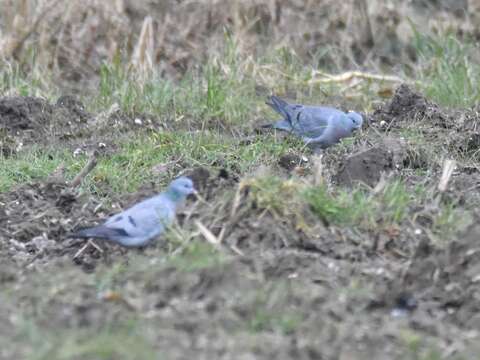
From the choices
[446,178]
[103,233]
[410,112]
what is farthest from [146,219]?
[410,112]

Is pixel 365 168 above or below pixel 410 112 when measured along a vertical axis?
Result: above

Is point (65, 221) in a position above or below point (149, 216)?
below

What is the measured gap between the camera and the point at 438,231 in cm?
552

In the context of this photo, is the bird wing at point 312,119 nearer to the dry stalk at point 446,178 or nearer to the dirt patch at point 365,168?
the dirt patch at point 365,168

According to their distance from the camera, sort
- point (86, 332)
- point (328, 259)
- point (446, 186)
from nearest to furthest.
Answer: point (86, 332) → point (328, 259) → point (446, 186)

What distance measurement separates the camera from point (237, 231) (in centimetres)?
539

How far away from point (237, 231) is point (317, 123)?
2.31 metres

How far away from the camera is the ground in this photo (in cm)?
436

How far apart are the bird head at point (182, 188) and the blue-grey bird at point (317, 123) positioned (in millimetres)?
2045

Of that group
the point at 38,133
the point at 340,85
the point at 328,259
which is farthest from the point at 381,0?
the point at 328,259

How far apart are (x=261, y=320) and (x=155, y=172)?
2872 mm

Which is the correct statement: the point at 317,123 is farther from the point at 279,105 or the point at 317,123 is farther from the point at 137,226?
the point at 137,226

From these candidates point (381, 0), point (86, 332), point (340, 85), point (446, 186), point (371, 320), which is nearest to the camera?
point (86, 332)

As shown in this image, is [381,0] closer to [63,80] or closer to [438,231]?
[63,80]
